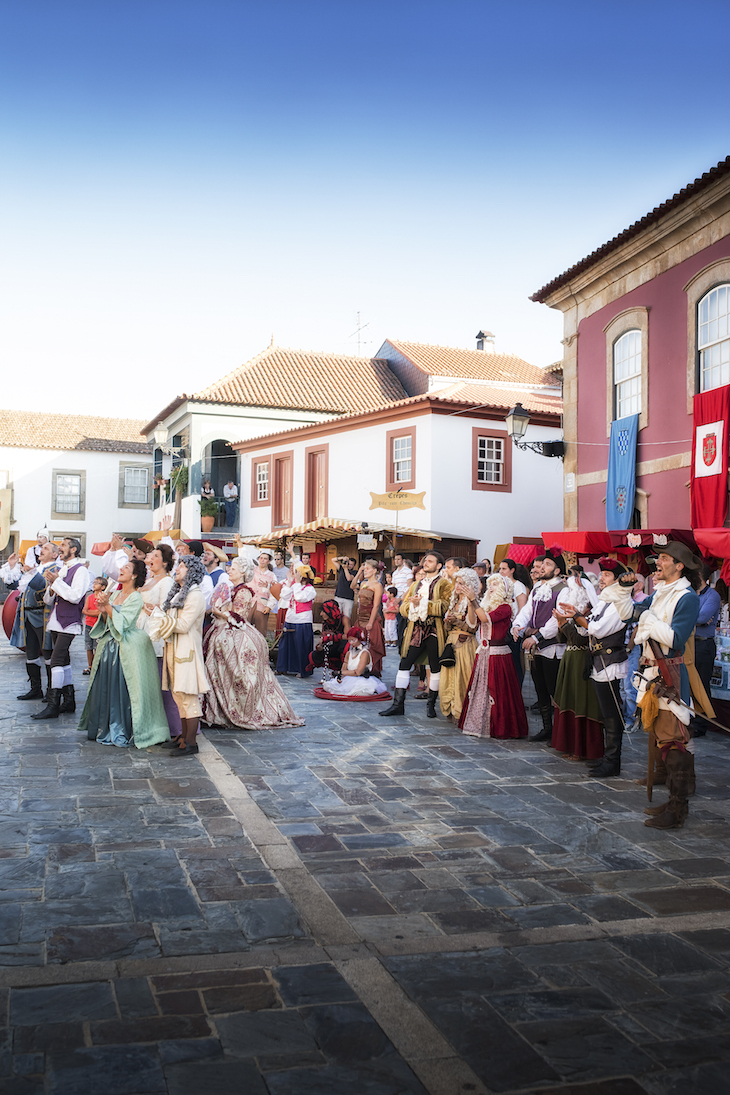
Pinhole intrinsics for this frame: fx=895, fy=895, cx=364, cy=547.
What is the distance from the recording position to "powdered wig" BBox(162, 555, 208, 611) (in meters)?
7.50

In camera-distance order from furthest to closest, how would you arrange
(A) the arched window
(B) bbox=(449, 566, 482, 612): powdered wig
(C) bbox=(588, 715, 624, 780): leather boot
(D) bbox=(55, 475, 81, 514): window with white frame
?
(D) bbox=(55, 475, 81, 514): window with white frame
(A) the arched window
(B) bbox=(449, 566, 482, 612): powdered wig
(C) bbox=(588, 715, 624, 780): leather boot

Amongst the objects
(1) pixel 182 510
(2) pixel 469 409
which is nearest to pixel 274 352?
(1) pixel 182 510

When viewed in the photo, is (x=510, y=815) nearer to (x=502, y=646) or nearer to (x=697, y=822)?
(x=697, y=822)

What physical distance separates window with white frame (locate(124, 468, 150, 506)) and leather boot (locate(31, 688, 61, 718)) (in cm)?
3278

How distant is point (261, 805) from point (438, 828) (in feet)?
4.06

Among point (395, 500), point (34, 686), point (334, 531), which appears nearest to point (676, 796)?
point (34, 686)

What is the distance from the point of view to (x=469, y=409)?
2197 centimetres

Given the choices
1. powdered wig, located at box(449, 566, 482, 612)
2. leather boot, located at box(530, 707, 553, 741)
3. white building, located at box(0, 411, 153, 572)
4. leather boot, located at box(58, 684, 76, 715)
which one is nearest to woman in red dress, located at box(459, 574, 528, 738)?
leather boot, located at box(530, 707, 553, 741)

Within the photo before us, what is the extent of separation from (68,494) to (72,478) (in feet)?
2.43

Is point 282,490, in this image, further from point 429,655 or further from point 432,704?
point 432,704

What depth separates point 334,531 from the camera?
69.2 ft

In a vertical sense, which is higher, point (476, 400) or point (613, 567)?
point (476, 400)

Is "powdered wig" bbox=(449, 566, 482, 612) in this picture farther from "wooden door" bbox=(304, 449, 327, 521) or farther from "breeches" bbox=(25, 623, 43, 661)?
→ "wooden door" bbox=(304, 449, 327, 521)

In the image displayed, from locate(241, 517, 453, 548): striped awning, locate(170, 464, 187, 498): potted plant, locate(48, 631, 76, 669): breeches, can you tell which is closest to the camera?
locate(48, 631, 76, 669): breeches
